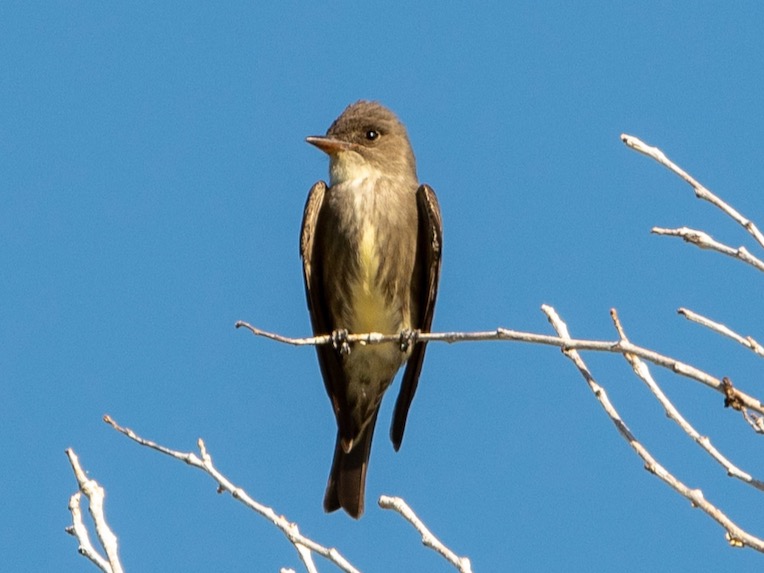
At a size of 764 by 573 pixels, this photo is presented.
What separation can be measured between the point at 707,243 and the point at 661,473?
2.92 ft

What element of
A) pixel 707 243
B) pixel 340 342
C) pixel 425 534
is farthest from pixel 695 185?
pixel 340 342

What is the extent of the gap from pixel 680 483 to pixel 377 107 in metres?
6.27

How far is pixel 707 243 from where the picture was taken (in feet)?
15.4

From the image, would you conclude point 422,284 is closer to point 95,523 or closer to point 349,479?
point 349,479

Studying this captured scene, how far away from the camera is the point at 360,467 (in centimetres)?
968

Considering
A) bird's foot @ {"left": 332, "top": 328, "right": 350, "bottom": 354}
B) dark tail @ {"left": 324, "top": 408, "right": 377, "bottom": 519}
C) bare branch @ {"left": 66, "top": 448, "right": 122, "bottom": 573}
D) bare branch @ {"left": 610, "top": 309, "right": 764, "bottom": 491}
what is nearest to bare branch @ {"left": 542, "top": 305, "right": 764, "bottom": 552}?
bare branch @ {"left": 610, "top": 309, "right": 764, "bottom": 491}

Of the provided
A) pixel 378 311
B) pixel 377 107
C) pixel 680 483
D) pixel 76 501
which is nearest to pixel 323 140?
pixel 377 107

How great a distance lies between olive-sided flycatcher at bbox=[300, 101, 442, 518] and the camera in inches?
363

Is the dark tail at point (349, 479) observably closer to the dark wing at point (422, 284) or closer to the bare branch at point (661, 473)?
the dark wing at point (422, 284)

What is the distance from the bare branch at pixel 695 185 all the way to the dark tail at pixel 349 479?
508cm

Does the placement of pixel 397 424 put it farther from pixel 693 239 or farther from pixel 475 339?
pixel 693 239

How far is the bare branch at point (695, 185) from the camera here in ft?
15.1

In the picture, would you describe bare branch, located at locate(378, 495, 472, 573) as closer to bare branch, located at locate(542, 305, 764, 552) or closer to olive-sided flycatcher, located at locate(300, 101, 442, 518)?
bare branch, located at locate(542, 305, 764, 552)

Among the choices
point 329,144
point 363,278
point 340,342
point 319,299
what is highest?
point 329,144
